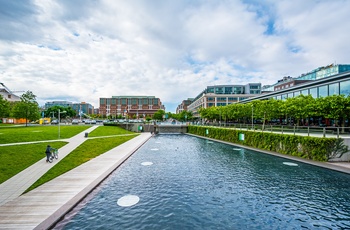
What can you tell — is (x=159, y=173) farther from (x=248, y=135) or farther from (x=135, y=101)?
(x=135, y=101)

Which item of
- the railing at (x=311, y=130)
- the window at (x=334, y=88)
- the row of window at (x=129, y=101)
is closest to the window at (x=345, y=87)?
the window at (x=334, y=88)

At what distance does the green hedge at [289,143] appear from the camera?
57.1ft

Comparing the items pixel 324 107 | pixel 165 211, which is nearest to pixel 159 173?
pixel 165 211

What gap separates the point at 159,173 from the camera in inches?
578

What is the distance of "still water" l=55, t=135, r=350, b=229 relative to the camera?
776cm

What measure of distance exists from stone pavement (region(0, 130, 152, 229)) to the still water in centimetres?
48

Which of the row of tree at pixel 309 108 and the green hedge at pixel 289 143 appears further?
the row of tree at pixel 309 108

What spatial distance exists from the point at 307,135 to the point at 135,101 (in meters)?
182

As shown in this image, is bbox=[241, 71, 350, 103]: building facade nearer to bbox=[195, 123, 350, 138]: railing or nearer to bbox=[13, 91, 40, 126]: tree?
bbox=[195, 123, 350, 138]: railing

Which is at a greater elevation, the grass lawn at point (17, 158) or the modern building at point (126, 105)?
the modern building at point (126, 105)

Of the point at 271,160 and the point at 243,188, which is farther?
the point at 271,160

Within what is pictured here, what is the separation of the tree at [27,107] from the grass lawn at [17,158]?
35.0 meters

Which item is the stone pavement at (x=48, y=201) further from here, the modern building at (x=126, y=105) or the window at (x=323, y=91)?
the modern building at (x=126, y=105)

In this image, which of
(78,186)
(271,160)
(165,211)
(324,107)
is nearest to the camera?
(165,211)
